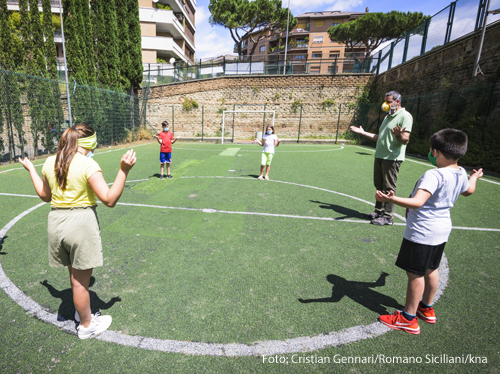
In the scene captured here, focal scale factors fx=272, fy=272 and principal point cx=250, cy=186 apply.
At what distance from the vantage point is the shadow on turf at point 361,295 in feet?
9.50

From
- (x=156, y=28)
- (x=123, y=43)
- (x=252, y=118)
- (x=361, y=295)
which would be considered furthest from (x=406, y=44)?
(x=156, y=28)

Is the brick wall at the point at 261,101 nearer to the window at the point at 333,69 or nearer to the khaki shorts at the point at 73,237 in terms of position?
the window at the point at 333,69

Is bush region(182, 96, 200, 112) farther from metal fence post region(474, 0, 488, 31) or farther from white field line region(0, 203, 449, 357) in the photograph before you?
white field line region(0, 203, 449, 357)

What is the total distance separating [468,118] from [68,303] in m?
15.6

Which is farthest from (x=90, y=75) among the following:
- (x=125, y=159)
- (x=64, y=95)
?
(x=125, y=159)

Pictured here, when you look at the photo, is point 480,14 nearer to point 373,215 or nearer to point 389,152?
point 389,152

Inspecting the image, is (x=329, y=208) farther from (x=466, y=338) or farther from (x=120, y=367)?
(x=120, y=367)

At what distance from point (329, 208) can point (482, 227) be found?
280 centimetres

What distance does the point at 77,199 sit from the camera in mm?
2148

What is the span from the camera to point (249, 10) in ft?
145

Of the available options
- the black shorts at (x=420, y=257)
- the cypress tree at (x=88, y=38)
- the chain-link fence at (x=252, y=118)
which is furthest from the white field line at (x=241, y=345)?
the chain-link fence at (x=252, y=118)

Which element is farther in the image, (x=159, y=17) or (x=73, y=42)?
(x=159, y=17)

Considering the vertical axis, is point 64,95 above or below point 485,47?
below

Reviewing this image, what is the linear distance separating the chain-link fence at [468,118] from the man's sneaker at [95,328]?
1347 centimetres
